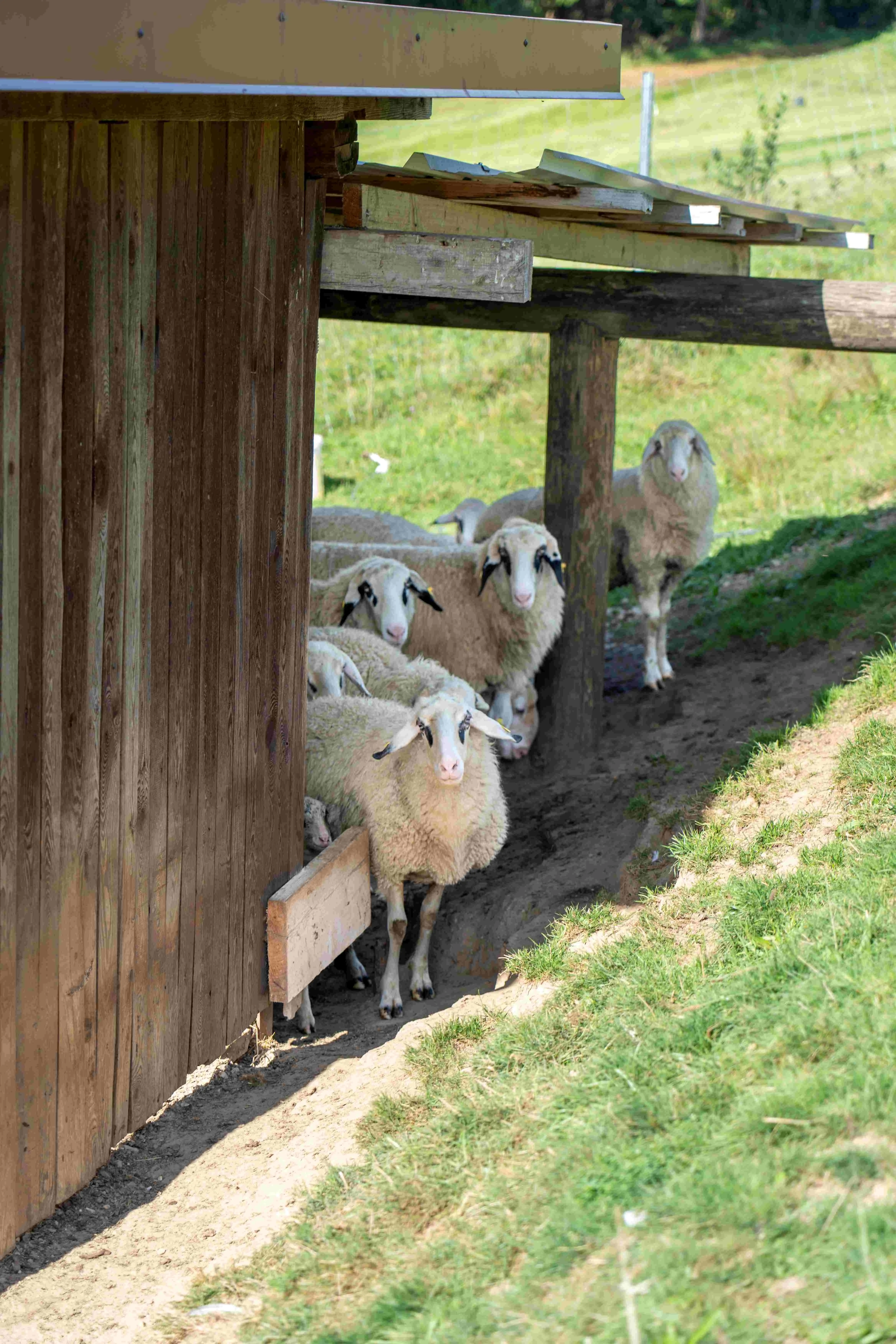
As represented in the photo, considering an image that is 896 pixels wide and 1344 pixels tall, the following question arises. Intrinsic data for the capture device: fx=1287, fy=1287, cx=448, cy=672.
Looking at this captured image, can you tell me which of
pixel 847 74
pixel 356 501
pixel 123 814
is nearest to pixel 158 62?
pixel 123 814

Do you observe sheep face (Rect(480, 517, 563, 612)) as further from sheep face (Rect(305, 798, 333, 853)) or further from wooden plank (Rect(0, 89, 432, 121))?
wooden plank (Rect(0, 89, 432, 121))

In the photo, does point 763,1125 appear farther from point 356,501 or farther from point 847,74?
point 847,74

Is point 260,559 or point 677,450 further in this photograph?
point 677,450

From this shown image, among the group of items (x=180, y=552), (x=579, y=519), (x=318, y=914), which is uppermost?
(x=180, y=552)

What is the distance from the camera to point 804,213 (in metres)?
6.82

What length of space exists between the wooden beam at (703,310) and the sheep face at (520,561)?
3.96 feet

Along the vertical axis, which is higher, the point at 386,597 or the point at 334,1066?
the point at 386,597

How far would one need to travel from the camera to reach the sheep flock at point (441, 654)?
584 centimetres

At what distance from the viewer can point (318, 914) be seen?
5.41m

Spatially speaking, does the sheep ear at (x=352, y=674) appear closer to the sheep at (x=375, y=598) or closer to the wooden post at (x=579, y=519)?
the sheep at (x=375, y=598)

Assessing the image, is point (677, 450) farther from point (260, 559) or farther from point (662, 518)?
point (260, 559)

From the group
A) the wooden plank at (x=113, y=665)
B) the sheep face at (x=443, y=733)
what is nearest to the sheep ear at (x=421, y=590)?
the sheep face at (x=443, y=733)

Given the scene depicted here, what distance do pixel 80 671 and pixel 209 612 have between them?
74 centimetres

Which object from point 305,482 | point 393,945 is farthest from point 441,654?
point 305,482
